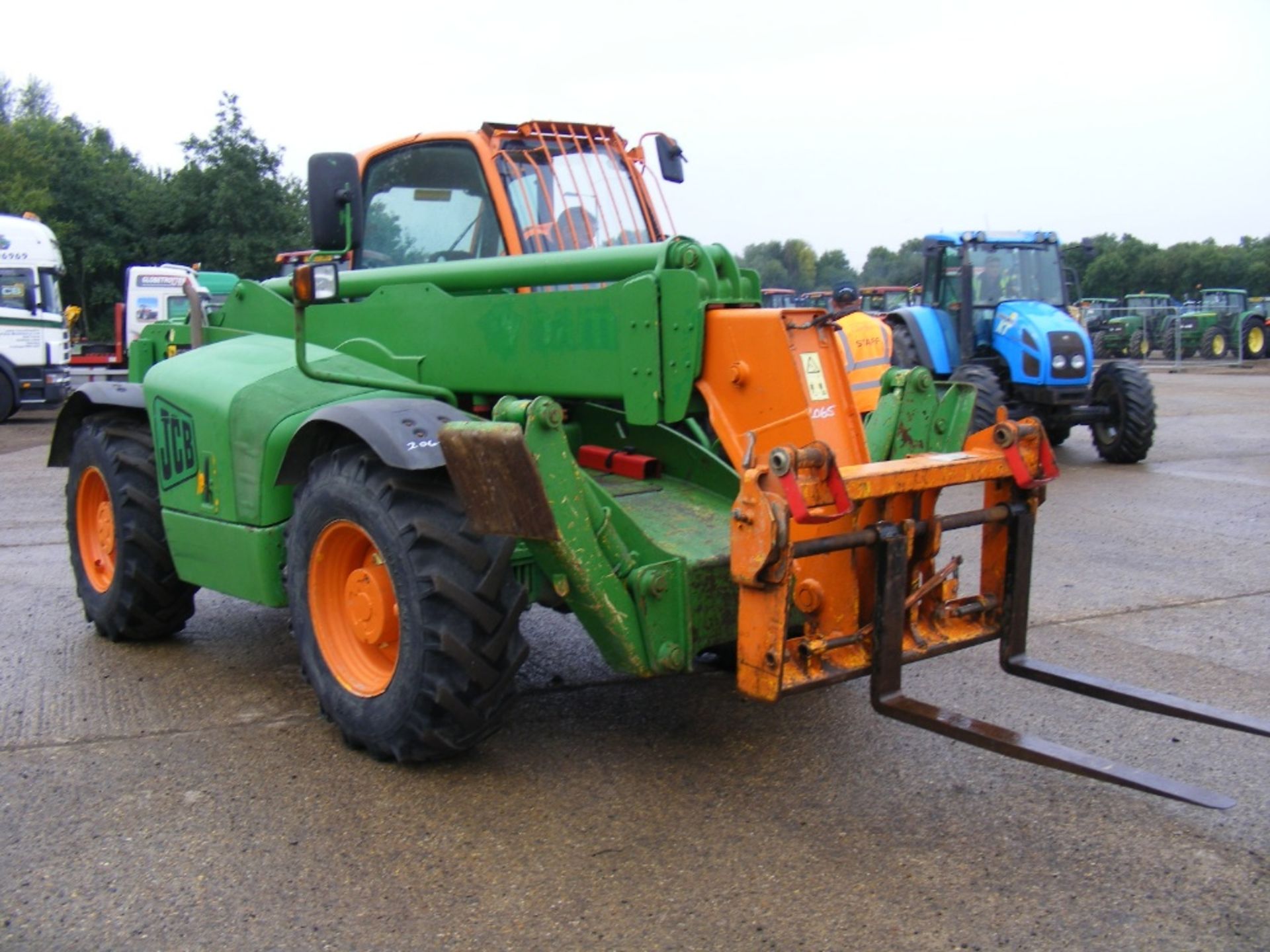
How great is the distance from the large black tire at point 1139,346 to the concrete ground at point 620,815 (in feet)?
97.5

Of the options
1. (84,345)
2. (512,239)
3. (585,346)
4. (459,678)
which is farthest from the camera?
(84,345)

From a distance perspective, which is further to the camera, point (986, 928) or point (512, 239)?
point (512, 239)

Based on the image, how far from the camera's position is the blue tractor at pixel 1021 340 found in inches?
507

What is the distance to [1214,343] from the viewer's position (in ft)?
107

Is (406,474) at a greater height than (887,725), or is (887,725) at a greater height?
(406,474)

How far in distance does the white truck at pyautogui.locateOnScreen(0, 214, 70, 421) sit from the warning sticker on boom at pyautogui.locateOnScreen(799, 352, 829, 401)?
18.8 metres

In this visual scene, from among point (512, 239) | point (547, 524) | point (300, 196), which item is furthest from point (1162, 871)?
point (300, 196)

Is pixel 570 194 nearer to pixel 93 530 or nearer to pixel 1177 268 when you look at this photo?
pixel 93 530

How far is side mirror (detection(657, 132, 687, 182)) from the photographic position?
19.8ft

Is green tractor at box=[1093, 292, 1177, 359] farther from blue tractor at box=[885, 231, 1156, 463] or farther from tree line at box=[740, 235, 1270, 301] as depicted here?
blue tractor at box=[885, 231, 1156, 463]

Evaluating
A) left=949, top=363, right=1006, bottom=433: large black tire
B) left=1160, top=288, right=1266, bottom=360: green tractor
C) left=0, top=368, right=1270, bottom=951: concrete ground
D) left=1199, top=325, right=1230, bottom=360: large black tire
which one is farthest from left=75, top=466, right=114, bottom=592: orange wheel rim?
left=1199, top=325, right=1230, bottom=360: large black tire

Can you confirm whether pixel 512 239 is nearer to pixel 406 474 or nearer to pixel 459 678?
pixel 406 474

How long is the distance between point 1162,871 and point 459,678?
7.14 feet

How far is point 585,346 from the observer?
15.1 ft
